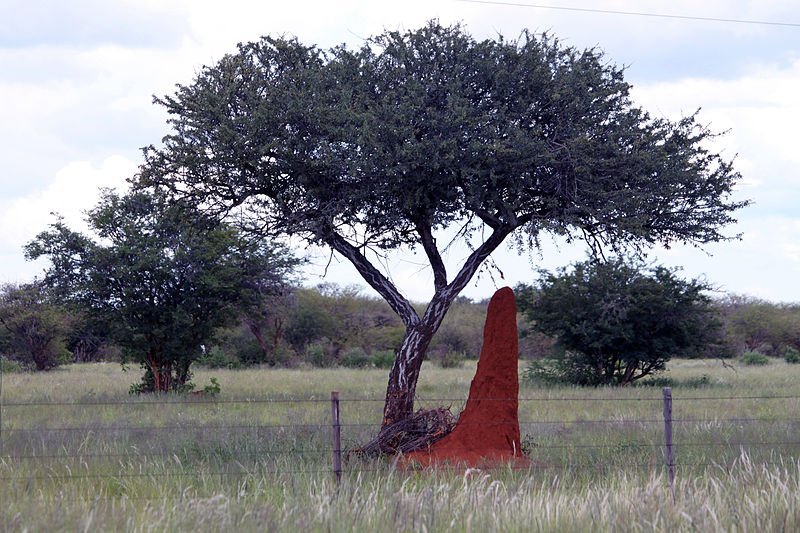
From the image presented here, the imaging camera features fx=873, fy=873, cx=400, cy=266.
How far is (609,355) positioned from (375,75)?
17432 mm

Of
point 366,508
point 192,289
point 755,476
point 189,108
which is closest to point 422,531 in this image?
point 366,508

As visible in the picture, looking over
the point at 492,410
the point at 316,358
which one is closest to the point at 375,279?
the point at 492,410

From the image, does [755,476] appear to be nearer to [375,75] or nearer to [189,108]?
[375,75]

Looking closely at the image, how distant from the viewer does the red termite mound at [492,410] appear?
41.2 ft

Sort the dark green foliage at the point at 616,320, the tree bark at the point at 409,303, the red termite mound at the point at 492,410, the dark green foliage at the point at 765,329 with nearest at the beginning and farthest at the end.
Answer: the red termite mound at the point at 492,410 → the tree bark at the point at 409,303 → the dark green foliage at the point at 616,320 → the dark green foliage at the point at 765,329

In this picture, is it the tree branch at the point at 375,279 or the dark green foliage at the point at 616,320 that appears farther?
the dark green foliage at the point at 616,320

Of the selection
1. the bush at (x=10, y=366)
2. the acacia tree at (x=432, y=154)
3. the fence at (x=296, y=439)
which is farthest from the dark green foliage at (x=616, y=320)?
the bush at (x=10, y=366)

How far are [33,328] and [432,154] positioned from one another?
32956 millimetres

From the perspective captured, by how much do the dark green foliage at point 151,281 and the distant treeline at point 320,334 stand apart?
1.12 metres

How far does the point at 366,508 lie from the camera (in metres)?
7.22

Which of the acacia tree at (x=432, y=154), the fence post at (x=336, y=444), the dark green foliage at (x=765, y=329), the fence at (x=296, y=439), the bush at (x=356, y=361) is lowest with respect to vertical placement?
the fence at (x=296, y=439)

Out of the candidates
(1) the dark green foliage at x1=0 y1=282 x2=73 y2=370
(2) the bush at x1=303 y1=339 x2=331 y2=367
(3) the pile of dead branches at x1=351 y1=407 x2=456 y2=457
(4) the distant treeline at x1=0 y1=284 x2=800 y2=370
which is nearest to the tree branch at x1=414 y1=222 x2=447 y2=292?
(3) the pile of dead branches at x1=351 y1=407 x2=456 y2=457

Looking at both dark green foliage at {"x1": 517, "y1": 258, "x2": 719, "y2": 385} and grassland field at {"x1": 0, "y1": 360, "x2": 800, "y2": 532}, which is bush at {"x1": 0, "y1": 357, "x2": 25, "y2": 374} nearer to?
grassland field at {"x1": 0, "y1": 360, "x2": 800, "y2": 532}

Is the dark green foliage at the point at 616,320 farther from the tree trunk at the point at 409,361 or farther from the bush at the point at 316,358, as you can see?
the bush at the point at 316,358
